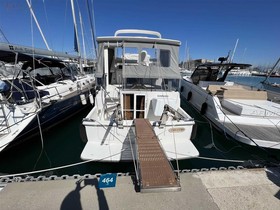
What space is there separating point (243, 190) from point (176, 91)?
3208 millimetres

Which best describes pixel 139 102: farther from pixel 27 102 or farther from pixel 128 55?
pixel 27 102

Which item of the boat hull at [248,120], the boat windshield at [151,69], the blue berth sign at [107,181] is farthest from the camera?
the boat windshield at [151,69]

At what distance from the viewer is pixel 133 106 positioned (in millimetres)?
4555

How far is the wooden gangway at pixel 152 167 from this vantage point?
195 centimetres

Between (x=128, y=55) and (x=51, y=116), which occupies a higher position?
(x=128, y=55)

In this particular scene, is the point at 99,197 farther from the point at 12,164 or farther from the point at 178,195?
the point at 12,164

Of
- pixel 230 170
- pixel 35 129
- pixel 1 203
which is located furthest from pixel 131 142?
pixel 35 129

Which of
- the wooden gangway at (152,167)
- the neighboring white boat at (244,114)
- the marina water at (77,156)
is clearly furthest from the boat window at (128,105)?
the neighboring white boat at (244,114)

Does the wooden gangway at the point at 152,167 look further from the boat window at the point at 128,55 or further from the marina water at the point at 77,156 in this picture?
the boat window at the point at 128,55

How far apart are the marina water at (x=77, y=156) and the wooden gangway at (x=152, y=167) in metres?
1.15

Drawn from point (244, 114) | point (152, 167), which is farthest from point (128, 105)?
point (244, 114)

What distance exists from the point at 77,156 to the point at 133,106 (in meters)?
2.31

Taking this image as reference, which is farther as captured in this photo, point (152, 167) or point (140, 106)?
point (140, 106)

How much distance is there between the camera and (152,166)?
236 cm
